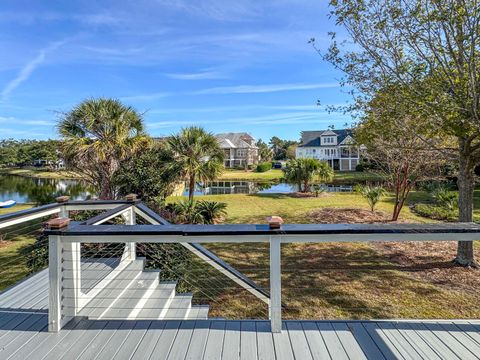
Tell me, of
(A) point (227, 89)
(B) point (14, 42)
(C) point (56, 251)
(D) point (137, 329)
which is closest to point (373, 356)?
(D) point (137, 329)

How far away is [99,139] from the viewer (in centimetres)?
929

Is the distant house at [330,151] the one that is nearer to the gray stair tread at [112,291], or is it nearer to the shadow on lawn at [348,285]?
the shadow on lawn at [348,285]

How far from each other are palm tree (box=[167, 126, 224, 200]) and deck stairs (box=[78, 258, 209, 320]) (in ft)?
23.4

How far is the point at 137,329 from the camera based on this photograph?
2.37m

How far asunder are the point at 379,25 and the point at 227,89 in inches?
1011

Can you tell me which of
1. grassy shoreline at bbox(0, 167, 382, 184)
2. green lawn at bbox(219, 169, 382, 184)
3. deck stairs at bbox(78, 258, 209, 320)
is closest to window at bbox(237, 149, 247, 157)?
grassy shoreline at bbox(0, 167, 382, 184)

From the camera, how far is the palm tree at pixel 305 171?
56.7ft

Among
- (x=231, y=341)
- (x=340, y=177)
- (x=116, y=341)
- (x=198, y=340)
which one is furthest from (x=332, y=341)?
(x=340, y=177)

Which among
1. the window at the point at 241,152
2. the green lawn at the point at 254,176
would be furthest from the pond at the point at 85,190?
the window at the point at 241,152

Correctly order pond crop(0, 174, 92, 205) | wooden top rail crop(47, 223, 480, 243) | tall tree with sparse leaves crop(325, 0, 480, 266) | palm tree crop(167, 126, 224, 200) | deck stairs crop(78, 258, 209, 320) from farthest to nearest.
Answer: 1. pond crop(0, 174, 92, 205)
2. palm tree crop(167, 126, 224, 200)
3. tall tree with sparse leaves crop(325, 0, 480, 266)
4. deck stairs crop(78, 258, 209, 320)
5. wooden top rail crop(47, 223, 480, 243)

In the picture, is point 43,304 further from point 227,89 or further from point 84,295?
point 227,89

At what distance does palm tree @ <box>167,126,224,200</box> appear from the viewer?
11.2m

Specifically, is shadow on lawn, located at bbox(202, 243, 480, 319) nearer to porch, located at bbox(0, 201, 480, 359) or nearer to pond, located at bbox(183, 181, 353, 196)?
porch, located at bbox(0, 201, 480, 359)

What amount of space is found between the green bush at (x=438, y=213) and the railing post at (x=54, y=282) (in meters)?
11.2
